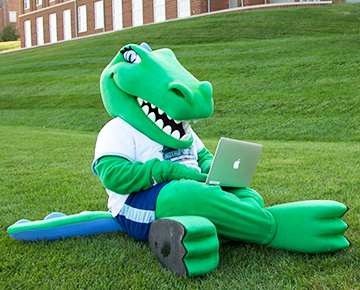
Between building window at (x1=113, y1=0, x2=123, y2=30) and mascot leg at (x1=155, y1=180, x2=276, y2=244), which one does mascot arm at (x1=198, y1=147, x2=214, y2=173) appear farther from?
building window at (x1=113, y1=0, x2=123, y2=30)

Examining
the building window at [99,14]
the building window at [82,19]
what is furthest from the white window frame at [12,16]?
the building window at [99,14]

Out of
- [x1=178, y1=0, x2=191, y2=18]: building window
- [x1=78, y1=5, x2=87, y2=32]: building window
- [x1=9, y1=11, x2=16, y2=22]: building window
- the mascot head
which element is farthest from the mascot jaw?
[x1=9, y1=11, x2=16, y2=22]: building window

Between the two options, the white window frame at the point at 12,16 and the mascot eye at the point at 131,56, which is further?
the white window frame at the point at 12,16

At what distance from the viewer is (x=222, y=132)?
362 inches

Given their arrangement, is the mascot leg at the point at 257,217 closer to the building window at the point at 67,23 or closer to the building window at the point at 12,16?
the building window at the point at 67,23

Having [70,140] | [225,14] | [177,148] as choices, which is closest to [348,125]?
[70,140]

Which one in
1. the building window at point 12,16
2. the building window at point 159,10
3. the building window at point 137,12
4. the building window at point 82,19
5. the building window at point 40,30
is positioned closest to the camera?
the building window at point 159,10

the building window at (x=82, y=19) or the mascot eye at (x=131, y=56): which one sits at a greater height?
the building window at (x=82, y=19)

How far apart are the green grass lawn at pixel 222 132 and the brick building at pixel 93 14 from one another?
5474 millimetres

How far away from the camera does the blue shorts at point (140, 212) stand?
2443 mm

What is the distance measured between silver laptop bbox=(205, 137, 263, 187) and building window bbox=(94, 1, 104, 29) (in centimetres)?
3290

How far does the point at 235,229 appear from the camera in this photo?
2.38 m

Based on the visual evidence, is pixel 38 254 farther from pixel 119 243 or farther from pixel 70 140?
pixel 70 140

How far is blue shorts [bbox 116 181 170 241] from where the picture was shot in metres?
2.44
